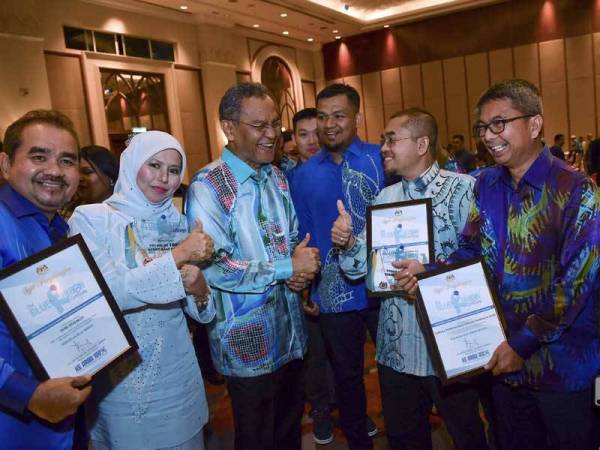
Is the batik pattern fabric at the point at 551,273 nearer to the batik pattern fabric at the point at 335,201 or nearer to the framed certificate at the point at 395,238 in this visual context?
the framed certificate at the point at 395,238

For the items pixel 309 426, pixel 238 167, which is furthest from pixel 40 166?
pixel 309 426

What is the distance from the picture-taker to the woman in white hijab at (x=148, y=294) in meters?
1.45

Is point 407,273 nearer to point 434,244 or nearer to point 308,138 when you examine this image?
point 434,244

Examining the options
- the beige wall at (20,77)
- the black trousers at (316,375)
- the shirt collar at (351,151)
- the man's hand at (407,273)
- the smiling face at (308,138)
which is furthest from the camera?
the beige wall at (20,77)

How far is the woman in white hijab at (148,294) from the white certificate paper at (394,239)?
0.68 meters

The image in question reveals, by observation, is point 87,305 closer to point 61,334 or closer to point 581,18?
point 61,334

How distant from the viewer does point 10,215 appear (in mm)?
1289

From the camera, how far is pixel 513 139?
159cm

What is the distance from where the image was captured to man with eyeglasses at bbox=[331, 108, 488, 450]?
1.89m

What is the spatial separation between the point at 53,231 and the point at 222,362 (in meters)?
0.80

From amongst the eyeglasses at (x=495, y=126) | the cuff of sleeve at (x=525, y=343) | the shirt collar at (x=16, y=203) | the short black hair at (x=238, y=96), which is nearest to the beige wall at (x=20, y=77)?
the short black hair at (x=238, y=96)

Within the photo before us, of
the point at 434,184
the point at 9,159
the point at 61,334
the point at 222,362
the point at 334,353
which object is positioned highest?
the point at 9,159

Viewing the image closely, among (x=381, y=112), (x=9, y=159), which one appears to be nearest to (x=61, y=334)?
(x=9, y=159)

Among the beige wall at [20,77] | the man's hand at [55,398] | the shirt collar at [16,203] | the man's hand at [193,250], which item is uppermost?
the beige wall at [20,77]
